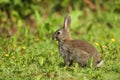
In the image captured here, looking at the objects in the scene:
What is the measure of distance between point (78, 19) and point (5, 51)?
4.48m

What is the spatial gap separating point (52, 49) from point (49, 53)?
2.04ft

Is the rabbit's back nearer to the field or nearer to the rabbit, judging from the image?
the rabbit

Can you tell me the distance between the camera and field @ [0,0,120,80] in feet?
26.0

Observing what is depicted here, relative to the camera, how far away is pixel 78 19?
45.0ft

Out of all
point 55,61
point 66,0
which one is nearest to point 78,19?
point 66,0

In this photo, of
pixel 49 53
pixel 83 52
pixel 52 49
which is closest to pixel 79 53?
pixel 83 52

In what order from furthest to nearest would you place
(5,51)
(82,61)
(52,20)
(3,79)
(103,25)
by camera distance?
(103,25), (52,20), (5,51), (82,61), (3,79)

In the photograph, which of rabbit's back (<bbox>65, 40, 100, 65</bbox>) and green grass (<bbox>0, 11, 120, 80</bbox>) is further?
rabbit's back (<bbox>65, 40, 100, 65</bbox>)

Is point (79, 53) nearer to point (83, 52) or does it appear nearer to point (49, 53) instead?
point (83, 52)

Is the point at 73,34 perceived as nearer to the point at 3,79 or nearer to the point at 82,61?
the point at 82,61

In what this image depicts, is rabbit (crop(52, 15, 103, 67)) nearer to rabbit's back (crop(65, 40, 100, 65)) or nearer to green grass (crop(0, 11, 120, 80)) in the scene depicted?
rabbit's back (crop(65, 40, 100, 65))

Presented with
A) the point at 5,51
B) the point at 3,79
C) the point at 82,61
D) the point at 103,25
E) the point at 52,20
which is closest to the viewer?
the point at 3,79

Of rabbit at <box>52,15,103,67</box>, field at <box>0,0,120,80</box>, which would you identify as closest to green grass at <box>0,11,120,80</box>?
field at <box>0,0,120,80</box>

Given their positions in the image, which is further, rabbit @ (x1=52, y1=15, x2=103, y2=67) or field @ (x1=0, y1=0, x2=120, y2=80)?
rabbit @ (x1=52, y1=15, x2=103, y2=67)
